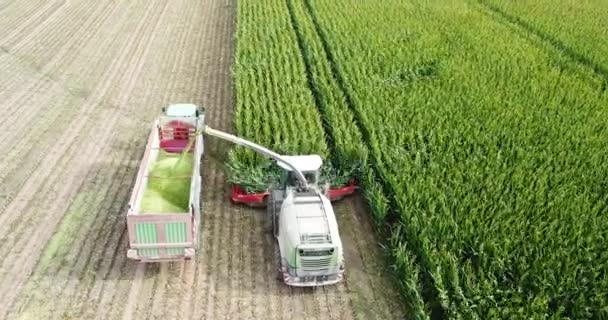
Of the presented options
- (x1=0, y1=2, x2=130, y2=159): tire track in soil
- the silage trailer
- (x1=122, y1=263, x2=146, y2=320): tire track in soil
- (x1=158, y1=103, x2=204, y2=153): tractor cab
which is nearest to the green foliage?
the silage trailer

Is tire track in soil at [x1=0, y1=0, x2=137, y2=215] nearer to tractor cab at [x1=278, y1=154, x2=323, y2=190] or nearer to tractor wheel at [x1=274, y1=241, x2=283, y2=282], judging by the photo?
tractor wheel at [x1=274, y1=241, x2=283, y2=282]

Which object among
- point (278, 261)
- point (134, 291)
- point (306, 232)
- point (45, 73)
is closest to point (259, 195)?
point (278, 261)

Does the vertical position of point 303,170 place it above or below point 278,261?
above

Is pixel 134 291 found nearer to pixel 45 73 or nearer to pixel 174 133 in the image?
pixel 174 133

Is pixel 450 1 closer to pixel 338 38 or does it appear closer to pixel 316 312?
pixel 338 38

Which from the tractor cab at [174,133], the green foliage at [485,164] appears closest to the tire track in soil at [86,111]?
the tractor cab at [174,133]

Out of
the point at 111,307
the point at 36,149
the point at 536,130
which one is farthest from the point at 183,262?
the point at 536,130
